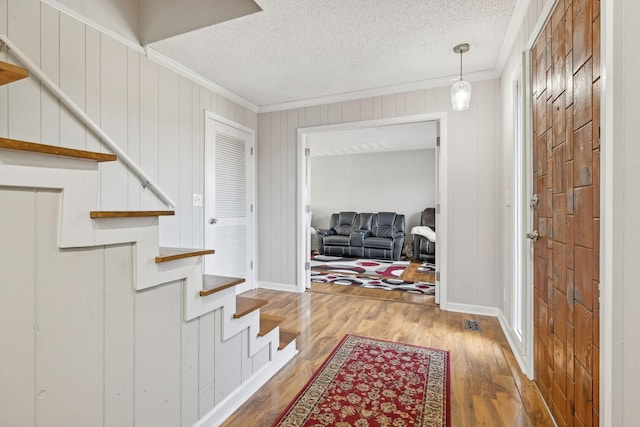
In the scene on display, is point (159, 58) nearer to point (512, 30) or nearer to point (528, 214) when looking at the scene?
point (512, 30)

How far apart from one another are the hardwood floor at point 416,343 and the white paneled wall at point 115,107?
1.51 meters

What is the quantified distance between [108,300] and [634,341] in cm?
155

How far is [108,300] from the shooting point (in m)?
1.08

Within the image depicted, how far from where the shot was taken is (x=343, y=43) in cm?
249

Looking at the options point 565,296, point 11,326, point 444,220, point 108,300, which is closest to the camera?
point 11,326

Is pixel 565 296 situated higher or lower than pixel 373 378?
higher

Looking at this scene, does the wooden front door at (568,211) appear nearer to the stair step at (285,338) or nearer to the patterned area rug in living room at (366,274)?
the stair step at (285,338)

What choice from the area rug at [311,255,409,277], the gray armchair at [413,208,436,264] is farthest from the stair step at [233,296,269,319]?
the gray armchair at [413,208,436,264]

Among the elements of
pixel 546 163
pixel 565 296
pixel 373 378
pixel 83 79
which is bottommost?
pixel 373 378

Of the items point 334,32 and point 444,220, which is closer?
point 334,32

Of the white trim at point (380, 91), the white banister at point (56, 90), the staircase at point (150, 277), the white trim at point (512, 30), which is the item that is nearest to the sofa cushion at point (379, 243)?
the white trim at point (380, 91)

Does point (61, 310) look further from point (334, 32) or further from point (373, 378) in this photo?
point (334, 32)

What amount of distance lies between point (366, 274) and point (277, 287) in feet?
5.31

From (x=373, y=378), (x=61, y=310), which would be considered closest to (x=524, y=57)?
(x=373, y=378)
